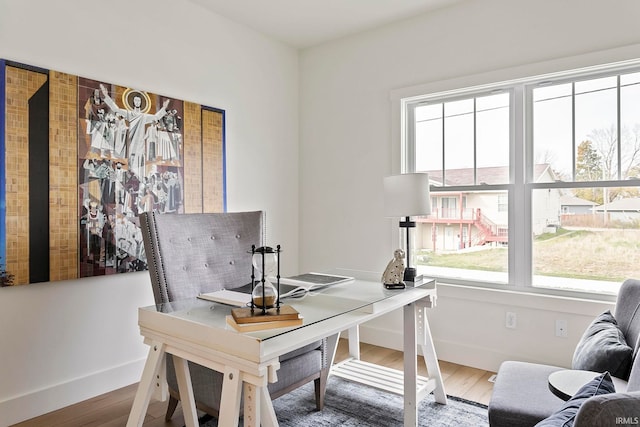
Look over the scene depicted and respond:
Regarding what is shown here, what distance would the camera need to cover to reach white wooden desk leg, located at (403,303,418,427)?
7.03 ft

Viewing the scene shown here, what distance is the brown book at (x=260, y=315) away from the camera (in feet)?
4.55

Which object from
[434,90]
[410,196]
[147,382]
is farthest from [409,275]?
[434,90]

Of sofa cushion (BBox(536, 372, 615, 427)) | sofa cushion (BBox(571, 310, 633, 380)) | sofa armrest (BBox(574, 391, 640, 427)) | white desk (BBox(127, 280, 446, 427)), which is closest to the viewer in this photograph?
sofa armrest (BBox(574, 391, 640, 427))

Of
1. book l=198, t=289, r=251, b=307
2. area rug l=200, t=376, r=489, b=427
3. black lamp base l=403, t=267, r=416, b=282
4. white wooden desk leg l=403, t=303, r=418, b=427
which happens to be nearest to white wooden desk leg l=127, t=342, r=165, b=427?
book l=198, t=289, r=251, b=307

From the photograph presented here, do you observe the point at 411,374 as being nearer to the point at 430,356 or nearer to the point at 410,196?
the point at 430,356

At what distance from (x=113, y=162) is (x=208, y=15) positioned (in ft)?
4.55

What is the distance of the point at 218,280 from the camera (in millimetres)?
2283

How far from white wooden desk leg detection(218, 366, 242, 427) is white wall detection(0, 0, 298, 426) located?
62.5 inches

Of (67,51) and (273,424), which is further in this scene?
(67,51)

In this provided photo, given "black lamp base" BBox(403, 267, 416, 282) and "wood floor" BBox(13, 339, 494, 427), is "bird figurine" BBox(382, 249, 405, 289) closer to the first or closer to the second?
"black lamp base" BBox(403, 267, 416, 282)

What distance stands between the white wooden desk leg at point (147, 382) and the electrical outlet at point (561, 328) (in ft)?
7.96

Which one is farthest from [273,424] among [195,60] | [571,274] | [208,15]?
[208,15]

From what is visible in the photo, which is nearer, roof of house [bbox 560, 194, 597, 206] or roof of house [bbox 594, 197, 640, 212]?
roof of house [bbox 594, 197, 640, 212]

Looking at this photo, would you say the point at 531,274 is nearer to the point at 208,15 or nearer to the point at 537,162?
the point at 537,162
